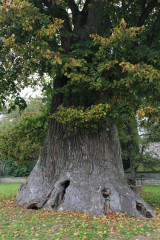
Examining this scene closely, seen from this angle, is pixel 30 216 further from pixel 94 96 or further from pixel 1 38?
pixel 1 38

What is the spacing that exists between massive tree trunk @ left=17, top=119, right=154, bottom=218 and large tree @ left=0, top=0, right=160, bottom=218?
1.3 inches

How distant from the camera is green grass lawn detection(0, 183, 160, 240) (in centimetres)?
540

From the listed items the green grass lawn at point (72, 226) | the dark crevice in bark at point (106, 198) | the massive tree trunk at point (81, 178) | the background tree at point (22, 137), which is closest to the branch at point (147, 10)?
the massive tree trunk at point (81, 178)

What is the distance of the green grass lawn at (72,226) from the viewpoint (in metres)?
5.40

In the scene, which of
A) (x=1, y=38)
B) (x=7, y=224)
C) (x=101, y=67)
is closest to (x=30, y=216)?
(x=7, y=224)

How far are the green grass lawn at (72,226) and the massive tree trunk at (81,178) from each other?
0.48m

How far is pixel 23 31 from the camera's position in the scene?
23.8ft

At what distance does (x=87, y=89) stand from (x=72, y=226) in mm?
4553

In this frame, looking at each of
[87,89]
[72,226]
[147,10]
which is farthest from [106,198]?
[147,10]

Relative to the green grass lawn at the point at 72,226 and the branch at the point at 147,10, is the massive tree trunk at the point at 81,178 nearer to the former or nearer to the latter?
the green grass lawn at the point at 72,226

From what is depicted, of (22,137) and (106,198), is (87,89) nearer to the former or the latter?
(106,198)

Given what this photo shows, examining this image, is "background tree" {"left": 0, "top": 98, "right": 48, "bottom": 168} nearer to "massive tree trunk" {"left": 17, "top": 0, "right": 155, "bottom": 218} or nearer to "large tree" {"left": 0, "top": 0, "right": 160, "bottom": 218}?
"large tree" {"left": 0, "top": 0, "right": 160, "bottom": 218}

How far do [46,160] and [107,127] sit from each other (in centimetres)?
290

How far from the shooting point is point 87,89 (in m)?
8.45
